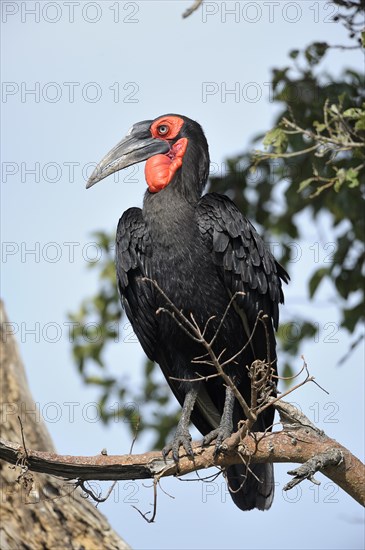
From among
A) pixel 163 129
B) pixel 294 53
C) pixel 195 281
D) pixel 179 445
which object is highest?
pixel 294 53

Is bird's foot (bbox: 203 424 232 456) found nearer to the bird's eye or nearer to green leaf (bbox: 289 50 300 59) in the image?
the bird's eye

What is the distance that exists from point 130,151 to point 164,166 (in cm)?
29

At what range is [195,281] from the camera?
579 cm

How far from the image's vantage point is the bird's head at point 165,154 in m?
6.17

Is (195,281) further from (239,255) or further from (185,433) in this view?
(185,433)

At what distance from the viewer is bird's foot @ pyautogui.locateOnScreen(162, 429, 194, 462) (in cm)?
530

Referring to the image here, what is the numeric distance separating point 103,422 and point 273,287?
3.36 metres

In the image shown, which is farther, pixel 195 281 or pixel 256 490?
pixel 256 490

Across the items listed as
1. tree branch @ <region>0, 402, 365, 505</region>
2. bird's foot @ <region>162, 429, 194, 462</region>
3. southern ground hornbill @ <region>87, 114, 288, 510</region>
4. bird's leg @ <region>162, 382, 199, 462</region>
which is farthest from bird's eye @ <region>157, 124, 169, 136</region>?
tree branch @ <region>0, 402, 365, 505</region>

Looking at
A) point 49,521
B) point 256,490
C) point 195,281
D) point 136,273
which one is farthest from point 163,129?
point 49,521

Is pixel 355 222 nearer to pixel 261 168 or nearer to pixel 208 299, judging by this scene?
pixel 261 168

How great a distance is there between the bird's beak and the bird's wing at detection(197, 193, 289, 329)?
0.58 metres

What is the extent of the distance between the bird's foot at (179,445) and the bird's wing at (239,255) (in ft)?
2.63

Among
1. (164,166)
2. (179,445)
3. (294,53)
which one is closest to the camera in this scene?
(179,445)
